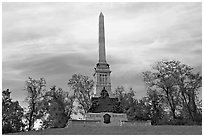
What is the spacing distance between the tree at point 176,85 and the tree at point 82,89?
8.21m

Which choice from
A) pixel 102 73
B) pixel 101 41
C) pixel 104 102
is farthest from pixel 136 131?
pixel 101 41

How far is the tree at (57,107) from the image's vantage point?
120ft

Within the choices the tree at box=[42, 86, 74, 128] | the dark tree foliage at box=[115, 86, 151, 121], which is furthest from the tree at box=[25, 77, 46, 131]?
the dark tree foliage at box=[115, 86, 151, 121]

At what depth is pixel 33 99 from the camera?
3600 centimetres

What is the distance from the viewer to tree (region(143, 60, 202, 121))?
34812mm

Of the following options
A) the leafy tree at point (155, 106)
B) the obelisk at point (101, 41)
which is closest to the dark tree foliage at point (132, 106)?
the leafy tree at point (155, 106)

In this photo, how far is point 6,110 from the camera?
34469 mm

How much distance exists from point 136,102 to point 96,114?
25.6 feet

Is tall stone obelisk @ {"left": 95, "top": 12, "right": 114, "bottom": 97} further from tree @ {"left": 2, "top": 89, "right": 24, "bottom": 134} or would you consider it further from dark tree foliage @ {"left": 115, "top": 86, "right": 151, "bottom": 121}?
tree @ {"left": 2, "top": 89, "right": 24, "bottom": 134}

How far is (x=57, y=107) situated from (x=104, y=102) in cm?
569

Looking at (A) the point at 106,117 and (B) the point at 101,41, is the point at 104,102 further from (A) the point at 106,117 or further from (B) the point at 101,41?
(B) the point at 101,41

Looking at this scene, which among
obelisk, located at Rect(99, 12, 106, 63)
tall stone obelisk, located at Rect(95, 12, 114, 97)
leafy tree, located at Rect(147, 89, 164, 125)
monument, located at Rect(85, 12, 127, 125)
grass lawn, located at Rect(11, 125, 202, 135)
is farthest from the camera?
obelisk, located at Rect(99, 12, 106, 63)

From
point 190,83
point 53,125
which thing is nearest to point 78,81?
point 53,125

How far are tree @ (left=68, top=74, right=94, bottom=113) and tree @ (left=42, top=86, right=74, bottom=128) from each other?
1471mm
